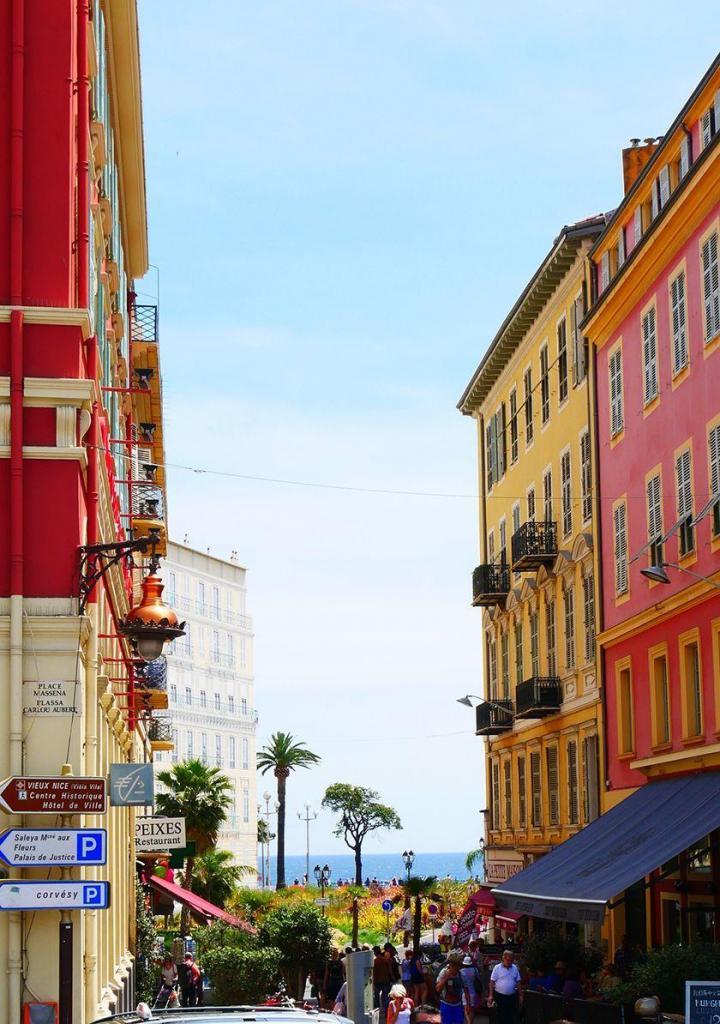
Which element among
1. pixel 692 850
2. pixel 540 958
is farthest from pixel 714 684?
pixel 540 958

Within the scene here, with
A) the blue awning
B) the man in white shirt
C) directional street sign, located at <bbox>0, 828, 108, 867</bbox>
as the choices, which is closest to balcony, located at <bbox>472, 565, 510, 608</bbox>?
the blue awning

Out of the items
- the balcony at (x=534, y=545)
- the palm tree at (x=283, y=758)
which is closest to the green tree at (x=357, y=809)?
the palm tree at (x=283, y=758)

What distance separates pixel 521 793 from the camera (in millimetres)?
46969

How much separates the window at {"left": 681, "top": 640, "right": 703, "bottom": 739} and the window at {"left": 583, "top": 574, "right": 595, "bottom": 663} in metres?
7.33

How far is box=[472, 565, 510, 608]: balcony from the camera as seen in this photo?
158ft

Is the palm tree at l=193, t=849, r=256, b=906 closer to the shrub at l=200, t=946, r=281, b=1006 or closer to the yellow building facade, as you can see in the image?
the yellow building facade

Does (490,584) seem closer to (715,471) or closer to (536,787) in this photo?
(536,787)

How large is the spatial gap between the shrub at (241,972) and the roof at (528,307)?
17638 millimetres

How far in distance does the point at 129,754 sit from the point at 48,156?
1544 cm

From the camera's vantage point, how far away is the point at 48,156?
19.0 m

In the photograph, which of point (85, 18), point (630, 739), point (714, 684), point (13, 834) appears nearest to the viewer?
point (13, 834)

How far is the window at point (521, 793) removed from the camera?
153 ft

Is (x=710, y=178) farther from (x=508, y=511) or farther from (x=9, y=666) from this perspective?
(x=508, y=511)

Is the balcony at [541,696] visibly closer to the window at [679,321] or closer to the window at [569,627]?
the window at [569,627]
